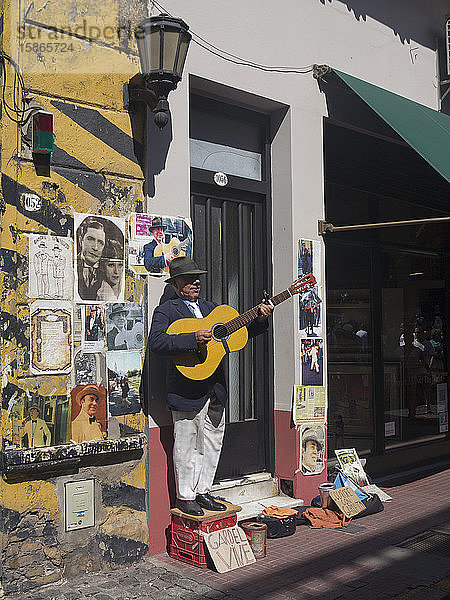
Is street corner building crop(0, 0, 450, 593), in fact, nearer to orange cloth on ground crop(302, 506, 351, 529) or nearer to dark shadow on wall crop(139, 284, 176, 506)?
dark shadow on wall crop(139, 284, 176, 506)

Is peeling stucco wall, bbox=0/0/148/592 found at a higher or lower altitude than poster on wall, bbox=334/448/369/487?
higher

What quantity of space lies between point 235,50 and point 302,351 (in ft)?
9.23

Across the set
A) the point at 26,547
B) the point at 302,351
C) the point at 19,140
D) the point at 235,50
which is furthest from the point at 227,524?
the point at 235,50

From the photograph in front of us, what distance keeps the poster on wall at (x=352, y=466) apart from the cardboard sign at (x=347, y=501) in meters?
0.53

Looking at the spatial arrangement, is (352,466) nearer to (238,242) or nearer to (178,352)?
(238,242)

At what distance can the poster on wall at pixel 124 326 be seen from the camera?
17.6 ft

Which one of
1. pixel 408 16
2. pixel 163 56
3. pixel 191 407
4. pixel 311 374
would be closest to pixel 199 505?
pixel 191 407

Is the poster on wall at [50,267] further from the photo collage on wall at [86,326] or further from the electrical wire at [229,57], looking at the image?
the electrical wire at [229,57]

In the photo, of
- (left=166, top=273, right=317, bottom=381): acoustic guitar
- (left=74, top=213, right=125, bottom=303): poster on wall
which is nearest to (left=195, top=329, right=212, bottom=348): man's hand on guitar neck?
(left=166, top=273, right=317, bottom=381): acoustic guitar

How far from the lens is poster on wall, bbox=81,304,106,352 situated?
522 centimetres

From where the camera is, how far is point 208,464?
5559 millimetres

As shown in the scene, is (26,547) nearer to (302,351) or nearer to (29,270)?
(29,270)

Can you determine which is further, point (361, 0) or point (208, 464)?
point (361, 0)

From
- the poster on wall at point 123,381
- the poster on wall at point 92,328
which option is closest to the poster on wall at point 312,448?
the poster on wall at point 123,381
